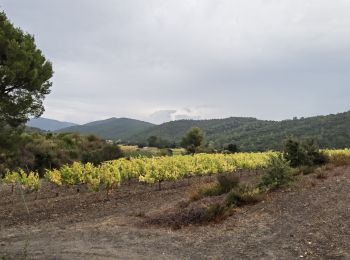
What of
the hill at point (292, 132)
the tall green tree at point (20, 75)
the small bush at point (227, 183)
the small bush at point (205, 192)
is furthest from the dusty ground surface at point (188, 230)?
the hill at point (292, 132)

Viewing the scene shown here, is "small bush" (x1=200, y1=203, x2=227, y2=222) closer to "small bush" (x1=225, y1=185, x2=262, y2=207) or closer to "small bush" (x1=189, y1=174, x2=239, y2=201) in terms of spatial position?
"small bush" (x1=225, y1=185, x2=262, y2=207)

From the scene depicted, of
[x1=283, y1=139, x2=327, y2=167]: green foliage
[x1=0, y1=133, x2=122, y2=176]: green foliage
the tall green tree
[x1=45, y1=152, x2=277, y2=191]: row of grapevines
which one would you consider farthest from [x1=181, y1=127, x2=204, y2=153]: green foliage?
the tall green tree

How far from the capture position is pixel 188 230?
11.8 meters

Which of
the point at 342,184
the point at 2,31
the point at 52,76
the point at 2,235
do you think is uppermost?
the point at 2,31

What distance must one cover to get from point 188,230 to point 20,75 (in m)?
9.03

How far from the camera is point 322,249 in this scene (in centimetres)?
927

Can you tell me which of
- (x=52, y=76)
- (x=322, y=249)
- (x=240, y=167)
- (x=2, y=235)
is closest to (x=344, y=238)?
(x=322, y=249)

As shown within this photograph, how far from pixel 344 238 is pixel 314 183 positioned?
621 centimetres

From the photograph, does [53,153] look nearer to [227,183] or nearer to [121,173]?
[121,173]

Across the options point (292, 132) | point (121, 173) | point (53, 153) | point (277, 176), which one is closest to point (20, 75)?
point (121, 173)

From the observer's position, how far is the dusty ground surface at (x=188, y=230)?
31.3ft

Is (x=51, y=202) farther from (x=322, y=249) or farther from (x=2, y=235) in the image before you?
(x=322, y=249)

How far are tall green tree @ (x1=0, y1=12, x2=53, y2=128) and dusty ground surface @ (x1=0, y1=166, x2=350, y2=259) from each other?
3.98m

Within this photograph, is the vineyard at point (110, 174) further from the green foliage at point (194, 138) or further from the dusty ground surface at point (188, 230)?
the green foliage at point (194, 138)
